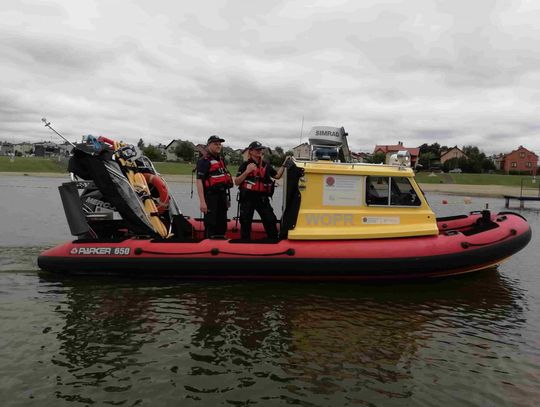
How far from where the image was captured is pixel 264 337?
4707mm

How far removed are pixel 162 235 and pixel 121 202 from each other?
0.83 metres

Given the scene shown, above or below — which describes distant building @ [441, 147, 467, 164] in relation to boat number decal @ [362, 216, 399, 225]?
above

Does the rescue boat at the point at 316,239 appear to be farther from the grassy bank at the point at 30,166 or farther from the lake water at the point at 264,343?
the grassy bank at the point at 30,166

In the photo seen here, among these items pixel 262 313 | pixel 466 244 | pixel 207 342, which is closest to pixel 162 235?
pixel 262 313

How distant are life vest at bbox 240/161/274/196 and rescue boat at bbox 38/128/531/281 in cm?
31

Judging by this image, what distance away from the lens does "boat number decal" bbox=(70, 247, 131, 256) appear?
6.41 metres

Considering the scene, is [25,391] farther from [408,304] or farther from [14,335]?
[408,304]

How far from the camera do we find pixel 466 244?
646 cm

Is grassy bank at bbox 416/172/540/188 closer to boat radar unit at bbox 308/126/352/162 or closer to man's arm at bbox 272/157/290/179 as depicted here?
boat radar unit at bbox 308/126/352/162

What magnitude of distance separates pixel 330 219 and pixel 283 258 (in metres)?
0.95

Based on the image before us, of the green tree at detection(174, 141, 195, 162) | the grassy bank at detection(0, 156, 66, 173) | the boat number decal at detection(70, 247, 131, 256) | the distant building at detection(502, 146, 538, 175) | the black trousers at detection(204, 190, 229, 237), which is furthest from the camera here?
the distant building at detection(502, 146, 538, 175)

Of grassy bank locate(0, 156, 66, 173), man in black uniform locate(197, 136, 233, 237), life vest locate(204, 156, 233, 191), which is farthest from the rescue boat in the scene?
grassy bank locate(0, 156, 66, 173)

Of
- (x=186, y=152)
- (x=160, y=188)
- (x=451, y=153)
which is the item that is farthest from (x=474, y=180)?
(x=160, y=188)

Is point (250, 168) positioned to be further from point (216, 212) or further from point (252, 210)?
point (216, 212)
